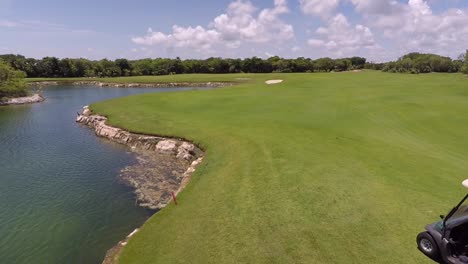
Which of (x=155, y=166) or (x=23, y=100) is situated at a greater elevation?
(x=23, y=100)

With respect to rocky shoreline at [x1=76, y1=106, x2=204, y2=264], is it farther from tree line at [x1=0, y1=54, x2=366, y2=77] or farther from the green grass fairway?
tree line at [x1=0, y1=54, x2=366, y2=77]

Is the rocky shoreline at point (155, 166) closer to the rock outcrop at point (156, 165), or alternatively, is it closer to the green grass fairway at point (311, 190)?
the rock outcrop at point (156, 165)

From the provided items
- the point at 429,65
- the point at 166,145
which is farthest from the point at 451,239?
the point at 429,65

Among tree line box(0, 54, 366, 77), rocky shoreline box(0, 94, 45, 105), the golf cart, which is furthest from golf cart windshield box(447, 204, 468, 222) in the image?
tree line box(0, 54, 366, 77)

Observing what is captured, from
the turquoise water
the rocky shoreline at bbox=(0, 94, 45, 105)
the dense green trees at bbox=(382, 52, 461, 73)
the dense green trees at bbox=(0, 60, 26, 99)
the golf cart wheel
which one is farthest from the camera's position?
the dense green trees at bbox=(382, 52, 461, 73)

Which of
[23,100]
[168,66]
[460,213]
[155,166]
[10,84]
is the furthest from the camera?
[168,66]

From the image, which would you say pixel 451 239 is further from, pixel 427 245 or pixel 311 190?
pixel 311 190
